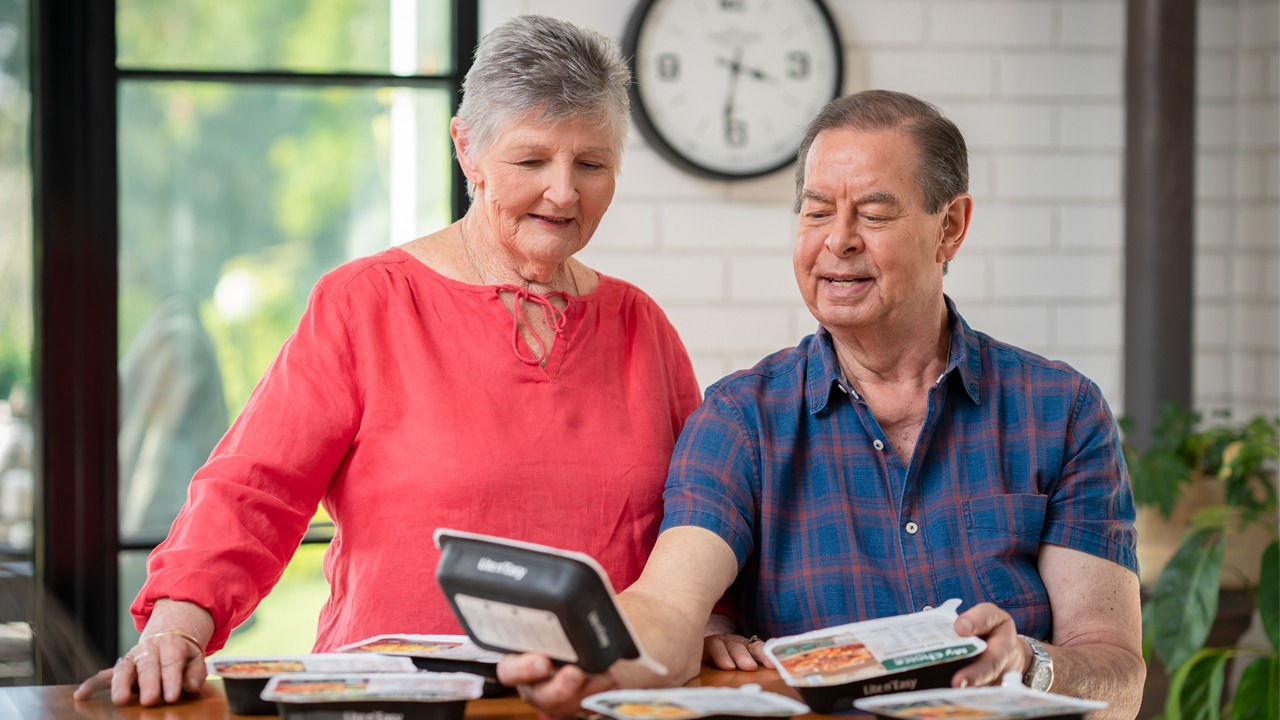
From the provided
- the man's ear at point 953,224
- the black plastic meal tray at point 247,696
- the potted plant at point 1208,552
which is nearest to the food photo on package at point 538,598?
the black plastic meal tray at point 247,696

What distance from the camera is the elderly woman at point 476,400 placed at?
1650 millimetres

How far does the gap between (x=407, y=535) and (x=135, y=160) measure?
6.01ft

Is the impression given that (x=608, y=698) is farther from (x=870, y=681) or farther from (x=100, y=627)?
(x=100, y=627)

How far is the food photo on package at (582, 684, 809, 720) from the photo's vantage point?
3.77 feet

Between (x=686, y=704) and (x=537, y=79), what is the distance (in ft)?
2.87

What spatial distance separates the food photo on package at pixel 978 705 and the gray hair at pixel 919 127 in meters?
0.70

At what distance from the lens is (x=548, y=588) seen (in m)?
1.13

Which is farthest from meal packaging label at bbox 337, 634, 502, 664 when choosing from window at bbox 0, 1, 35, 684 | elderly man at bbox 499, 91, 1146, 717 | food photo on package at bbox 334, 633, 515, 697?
window at bbox 0, 1, 35, 684

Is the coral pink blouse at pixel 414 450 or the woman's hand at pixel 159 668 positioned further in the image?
the coral pink blouse at pixel 414 450

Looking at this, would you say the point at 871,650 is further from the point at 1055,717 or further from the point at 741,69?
the point at 741,69

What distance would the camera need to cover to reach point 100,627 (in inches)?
121

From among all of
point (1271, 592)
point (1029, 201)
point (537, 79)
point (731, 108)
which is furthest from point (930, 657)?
point (1029, 201)

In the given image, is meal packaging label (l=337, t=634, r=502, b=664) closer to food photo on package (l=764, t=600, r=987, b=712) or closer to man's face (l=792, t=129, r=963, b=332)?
food photo on package (l=764, t=600, r=987, b=712)

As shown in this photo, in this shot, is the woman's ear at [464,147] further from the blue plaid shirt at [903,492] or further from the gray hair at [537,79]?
the blue plaid shirt at [903,492]
